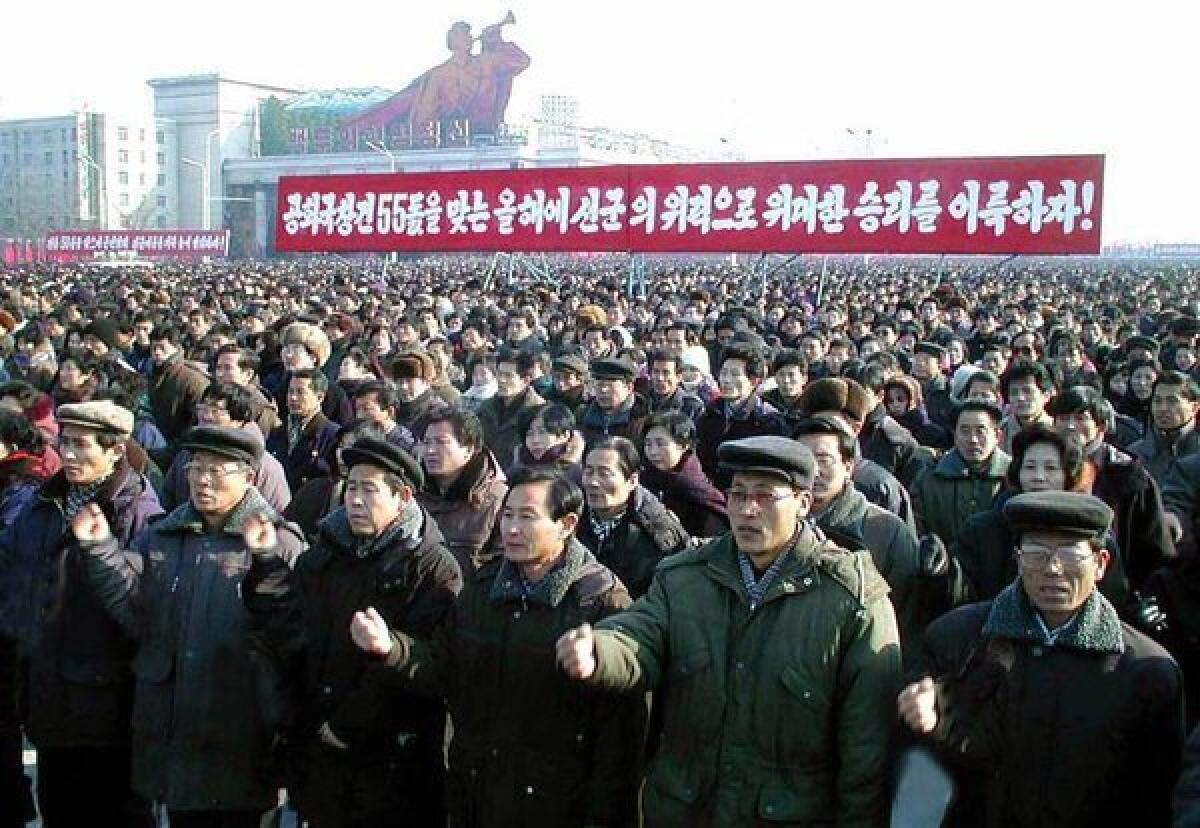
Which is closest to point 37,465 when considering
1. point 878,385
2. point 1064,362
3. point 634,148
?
point 878,385

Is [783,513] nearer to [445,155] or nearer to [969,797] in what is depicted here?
[969,797]

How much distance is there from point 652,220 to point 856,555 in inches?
541

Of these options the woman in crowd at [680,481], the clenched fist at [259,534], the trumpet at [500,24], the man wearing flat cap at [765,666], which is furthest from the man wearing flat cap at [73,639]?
the trumpet at [500,24]

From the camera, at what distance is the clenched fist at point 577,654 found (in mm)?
2557

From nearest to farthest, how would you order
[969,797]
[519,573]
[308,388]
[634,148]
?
[969,797], [519,573], [308,388], [634,148]

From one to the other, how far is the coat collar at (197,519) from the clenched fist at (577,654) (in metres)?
1.18

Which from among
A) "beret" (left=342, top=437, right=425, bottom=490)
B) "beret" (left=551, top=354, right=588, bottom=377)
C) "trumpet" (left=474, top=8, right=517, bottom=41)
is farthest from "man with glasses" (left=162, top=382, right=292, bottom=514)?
"trumpet" (left=474, top=8, right=517, bottom=41)

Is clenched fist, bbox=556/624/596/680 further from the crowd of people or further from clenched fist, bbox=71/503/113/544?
clenched fist, bbox=71/503/113/544

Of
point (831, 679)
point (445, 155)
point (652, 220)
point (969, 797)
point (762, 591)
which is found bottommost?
point (969, 797)

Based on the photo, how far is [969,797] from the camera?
115 inches

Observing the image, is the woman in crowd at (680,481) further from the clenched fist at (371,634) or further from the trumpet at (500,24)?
→ the trumpet at (500,24)

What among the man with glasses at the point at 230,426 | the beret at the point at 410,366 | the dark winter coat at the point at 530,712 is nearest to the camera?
the dark winter coat at the point at 530,712

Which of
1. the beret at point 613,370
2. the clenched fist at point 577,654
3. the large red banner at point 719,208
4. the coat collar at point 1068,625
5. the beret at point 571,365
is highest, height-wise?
the large red banner at point 719,208

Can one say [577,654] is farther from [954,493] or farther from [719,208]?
[719,208]
